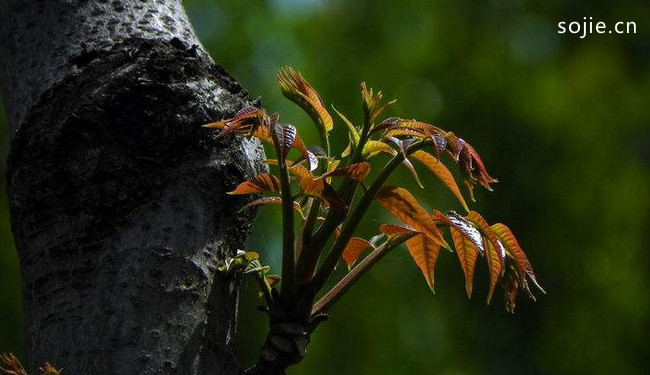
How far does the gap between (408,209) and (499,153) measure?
21.6ft

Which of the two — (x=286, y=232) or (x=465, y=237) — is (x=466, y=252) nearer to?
(x=465, y=237)

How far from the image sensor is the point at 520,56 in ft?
26.3

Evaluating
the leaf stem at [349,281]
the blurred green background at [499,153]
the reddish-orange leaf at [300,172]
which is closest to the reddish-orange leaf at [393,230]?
the leaf stem at [349,281]

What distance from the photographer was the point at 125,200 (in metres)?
1.01

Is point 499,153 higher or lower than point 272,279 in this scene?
higher

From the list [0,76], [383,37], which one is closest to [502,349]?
[383,37]

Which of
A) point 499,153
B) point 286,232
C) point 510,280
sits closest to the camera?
point 286,232

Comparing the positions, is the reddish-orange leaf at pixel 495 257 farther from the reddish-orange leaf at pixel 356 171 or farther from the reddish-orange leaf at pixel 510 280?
the reddish-orange leaf at pixel 356 171

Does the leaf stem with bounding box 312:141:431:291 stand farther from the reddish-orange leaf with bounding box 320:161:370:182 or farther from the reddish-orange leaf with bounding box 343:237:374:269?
the reddish-orange leaf with bounding box 343:237:374:269

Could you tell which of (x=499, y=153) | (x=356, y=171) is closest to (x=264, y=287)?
(x=356, y=171)

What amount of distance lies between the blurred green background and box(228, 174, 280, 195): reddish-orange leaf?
5.06 m

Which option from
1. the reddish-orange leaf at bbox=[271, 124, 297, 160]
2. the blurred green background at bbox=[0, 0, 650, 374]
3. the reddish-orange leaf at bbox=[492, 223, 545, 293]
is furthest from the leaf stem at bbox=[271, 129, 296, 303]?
the blurred green background at bbox=[0, 0, 650, 374]

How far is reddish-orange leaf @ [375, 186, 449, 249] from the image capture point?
0.99 metres

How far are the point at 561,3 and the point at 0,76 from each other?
7.43 metres
